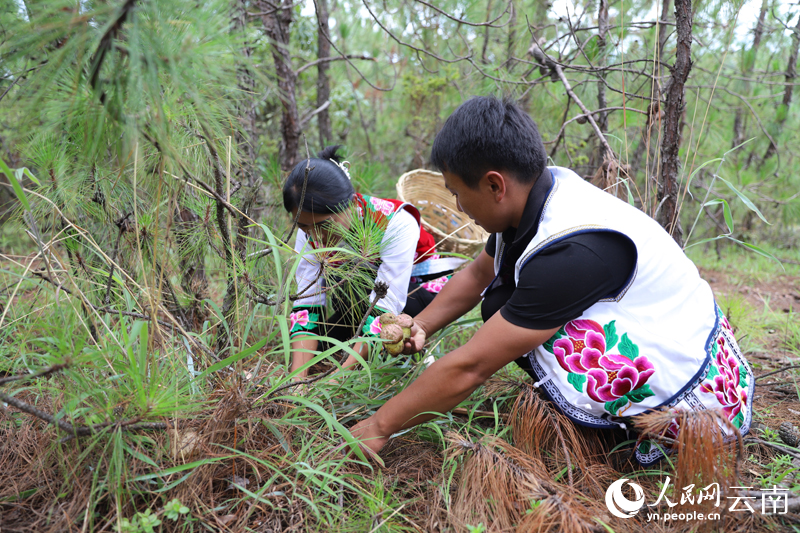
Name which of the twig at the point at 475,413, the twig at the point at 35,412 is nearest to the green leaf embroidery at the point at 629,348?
the twig at the point at 475,413

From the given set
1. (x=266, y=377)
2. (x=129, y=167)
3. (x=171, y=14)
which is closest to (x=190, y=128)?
(x=129, y=167)

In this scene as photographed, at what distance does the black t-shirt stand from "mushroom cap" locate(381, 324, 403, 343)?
31cm

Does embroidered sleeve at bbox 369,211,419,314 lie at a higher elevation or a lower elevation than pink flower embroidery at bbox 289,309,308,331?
higher

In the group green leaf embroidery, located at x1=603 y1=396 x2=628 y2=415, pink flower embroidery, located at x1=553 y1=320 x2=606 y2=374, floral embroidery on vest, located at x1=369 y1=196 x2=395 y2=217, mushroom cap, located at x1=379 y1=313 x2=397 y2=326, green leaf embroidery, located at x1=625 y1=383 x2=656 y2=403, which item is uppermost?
floral embroidery on vest, located at x1=369 y1=196 x2=395 y2=217

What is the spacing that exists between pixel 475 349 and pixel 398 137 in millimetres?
4168

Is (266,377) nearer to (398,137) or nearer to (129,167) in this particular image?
(129,167)

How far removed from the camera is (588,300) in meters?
1.02

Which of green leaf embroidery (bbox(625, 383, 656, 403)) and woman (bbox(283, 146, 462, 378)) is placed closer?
green leaf embroidery (bbox(625, 383, 656, 403))

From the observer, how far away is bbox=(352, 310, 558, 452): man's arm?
39.6 inches

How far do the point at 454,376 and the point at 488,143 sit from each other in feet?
1.64

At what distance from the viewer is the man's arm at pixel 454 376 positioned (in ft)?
3.30

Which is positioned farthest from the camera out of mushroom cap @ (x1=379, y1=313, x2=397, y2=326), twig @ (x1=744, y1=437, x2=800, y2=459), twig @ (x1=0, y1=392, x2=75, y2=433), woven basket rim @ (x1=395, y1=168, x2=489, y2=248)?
woven basket rim @ (x1=395, y1=168, x2=489, y2=248)

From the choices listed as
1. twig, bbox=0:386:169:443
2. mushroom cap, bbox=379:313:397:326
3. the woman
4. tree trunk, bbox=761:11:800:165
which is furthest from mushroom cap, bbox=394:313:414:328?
tree trunk, bbox=761:11:800:165

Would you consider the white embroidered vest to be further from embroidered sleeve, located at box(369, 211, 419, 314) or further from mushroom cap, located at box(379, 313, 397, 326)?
embroidered sleeve, located at box(369, 211, 419, 314)
